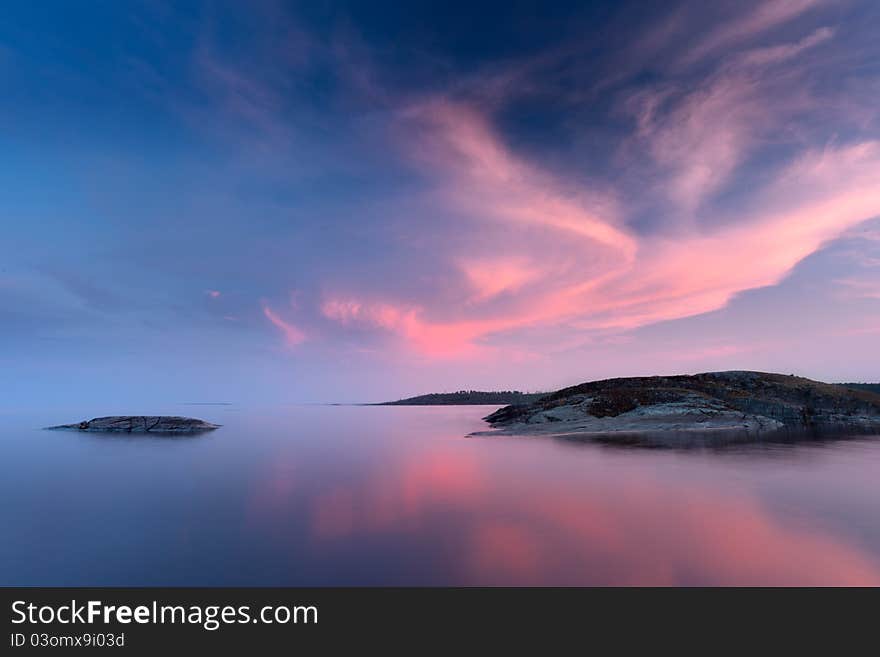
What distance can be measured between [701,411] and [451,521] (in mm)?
48795

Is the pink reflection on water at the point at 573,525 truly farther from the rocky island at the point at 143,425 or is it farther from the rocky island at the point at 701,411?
the rocky island at the point at 143,425

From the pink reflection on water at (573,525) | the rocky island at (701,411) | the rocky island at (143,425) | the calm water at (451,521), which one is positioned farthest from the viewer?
the rocky island at (143,425)

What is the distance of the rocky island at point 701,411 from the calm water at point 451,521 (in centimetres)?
1622

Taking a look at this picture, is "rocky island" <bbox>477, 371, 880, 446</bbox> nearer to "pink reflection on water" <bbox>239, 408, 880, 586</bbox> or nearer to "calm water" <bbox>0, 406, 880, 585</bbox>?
"calm water" <bbox>0, 406, 880, 585</bbox>

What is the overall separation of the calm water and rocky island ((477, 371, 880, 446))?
53.2ft

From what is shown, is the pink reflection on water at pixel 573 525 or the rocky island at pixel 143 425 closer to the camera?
the pink reflection on water at pixel 573 525

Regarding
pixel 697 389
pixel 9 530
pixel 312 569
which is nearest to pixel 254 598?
pixel 312 569

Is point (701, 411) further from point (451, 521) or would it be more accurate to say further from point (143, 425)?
point (143, 425)

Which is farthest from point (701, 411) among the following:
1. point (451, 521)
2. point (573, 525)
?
point (451, 521)

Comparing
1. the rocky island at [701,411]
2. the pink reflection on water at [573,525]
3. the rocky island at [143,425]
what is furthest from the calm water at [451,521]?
the rocky island at [143,425]

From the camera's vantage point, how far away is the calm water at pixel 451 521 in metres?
10.2

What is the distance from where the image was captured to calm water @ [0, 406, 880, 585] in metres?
10.2

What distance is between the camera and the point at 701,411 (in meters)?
51.5

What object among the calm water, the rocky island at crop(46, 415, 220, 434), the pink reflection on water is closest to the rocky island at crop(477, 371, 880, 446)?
the calm water
